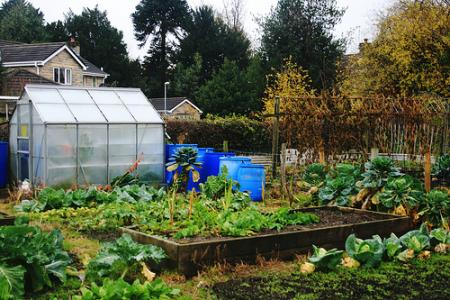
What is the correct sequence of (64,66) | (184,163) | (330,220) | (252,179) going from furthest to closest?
(64,66), (184,163), (252,179), (330,220)

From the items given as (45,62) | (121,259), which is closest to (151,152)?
(121,259)

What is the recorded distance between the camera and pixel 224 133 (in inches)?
858

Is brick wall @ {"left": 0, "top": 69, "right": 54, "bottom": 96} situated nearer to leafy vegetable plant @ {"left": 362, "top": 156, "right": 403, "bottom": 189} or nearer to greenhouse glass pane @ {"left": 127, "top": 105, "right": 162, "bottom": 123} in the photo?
greenhouse glass pane @ {"left": 127, "top": 105, "right": 162, "bottom": 123}

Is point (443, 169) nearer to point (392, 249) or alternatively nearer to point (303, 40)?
point (392, 249)

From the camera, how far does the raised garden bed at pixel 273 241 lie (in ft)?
18.6

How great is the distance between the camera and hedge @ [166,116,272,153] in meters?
20.2

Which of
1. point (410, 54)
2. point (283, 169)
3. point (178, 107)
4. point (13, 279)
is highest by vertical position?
point (410, 54)

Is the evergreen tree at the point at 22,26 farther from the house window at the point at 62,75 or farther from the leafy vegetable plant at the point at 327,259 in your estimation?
the leafy vegetable plant at the point at 327,259

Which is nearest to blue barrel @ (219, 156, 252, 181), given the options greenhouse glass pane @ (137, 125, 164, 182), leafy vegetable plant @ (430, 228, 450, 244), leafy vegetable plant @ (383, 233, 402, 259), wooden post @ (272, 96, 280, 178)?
wooden post @ (272, 96, 280, 178)

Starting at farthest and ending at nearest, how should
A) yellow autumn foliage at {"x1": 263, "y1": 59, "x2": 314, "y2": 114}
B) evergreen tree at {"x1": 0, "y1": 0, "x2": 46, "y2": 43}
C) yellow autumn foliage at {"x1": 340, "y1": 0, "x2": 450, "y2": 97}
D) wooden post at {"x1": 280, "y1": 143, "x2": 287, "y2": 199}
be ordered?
evergreen tree at {"x1": 0, "y1": 0, "x2": 46, "y2": 43} → yellow autumn foliage at {"x1": 263, "y1": 59, "x2": 314, "y2": 114} → yellow autumn foliage at {"x1": 340, "y1": 0, "x2": 450, "y2": 97} → wooden post at {"x1": 280, "y1": 143, "x2": 287, "y2": 199}

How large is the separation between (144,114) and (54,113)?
7.49 ft

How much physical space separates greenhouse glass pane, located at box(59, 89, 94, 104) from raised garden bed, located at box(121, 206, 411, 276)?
6.72 m

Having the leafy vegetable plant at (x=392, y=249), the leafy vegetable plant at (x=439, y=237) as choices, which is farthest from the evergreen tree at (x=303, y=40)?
the leafy vegetable plant at (x=392, y=249)

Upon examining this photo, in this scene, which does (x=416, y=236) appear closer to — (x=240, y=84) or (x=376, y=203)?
(x=376, y=203)
